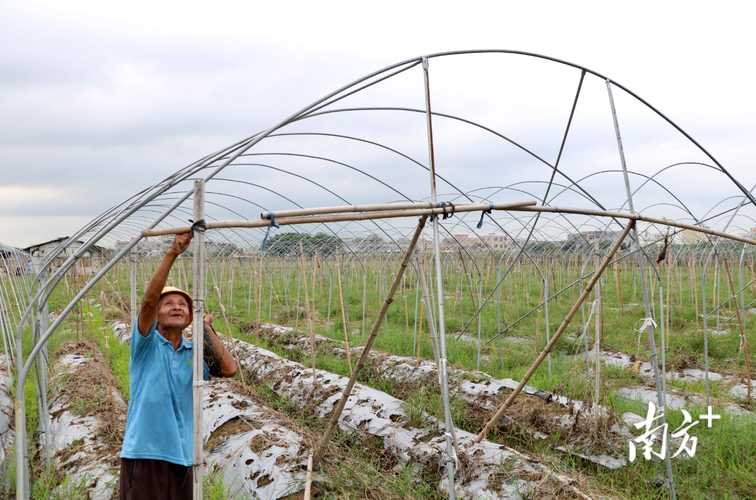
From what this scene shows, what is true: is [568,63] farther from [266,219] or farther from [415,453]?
[415,453]

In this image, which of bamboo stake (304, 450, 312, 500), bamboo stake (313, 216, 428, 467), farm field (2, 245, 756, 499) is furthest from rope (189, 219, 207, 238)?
farm field (2, 245, 756, 499)

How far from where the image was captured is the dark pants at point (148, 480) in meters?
2.53

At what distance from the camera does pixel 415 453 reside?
407 cm

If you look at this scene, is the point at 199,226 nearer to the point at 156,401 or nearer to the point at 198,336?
the point at 198,336

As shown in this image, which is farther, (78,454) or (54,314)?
(54,314)

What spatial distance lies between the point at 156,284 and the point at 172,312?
374mm

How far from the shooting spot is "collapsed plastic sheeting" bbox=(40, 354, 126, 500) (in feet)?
11.9

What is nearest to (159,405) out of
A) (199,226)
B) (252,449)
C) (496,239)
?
(199,226)

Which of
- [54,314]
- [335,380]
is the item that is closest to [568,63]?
[335,380]

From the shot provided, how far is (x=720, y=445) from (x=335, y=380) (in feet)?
12.3

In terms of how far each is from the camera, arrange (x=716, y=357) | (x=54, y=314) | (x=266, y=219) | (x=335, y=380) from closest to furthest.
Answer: (x=266, y=219) < (x=335, y=380) < (x=716, y=357) < (x=54, y=314)

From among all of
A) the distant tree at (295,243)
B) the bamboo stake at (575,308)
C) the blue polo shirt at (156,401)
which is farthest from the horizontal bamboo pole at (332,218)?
the distant tree at (295,243)

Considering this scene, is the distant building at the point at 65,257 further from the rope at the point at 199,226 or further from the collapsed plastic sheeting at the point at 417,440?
the collapsed plastic sheeting at the point at 417,440

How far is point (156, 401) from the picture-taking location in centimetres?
259
